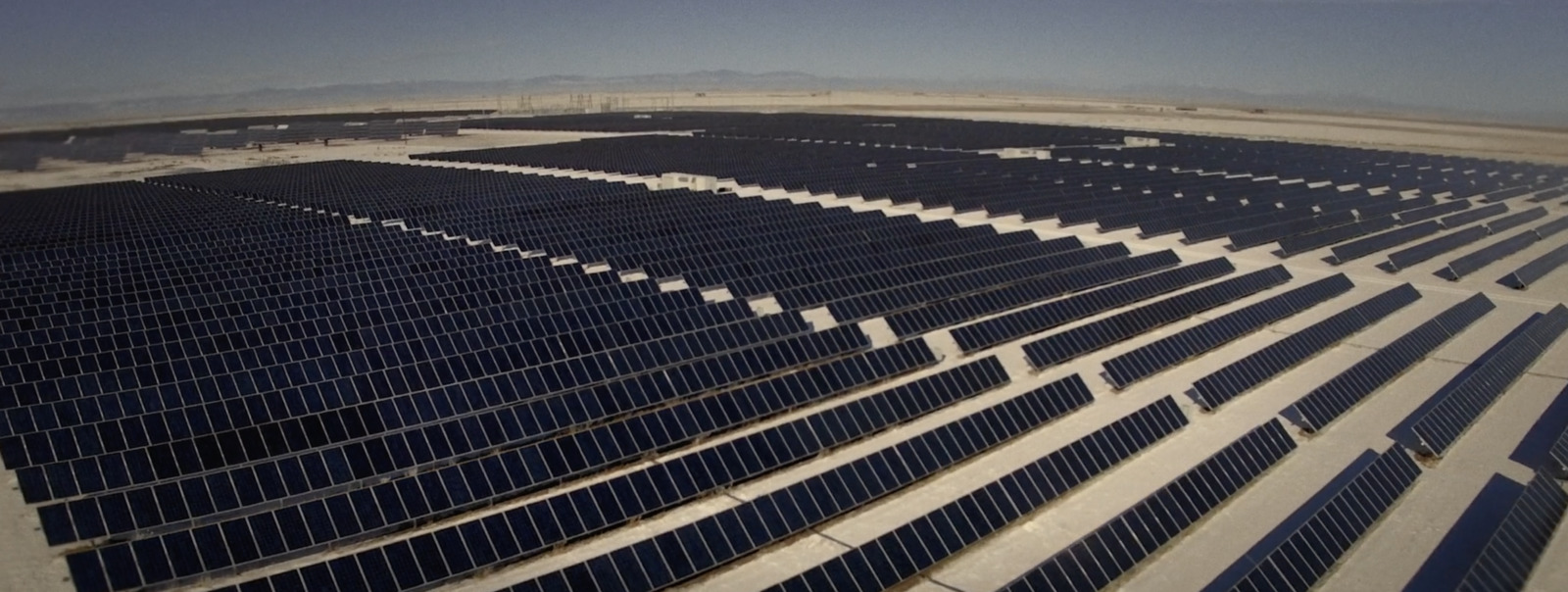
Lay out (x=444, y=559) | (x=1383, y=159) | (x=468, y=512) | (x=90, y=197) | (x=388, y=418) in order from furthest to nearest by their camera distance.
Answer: (x=1383, y=159)
(x=90, y=197)
(x=388, y=418)
(x=468, y=512)
(x=444, y=559)

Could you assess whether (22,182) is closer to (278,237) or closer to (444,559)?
(278,237)

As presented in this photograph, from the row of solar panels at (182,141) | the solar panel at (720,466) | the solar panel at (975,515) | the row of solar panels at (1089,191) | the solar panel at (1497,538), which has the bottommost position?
the solar panel at (1497,538)

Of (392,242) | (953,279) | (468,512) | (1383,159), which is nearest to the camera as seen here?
(468,512)

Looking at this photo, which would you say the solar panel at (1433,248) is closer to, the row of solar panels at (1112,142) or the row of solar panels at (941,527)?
the row of solar panels at (1112,142)

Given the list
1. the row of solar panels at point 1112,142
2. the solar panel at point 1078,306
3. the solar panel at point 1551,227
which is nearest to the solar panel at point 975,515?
the solar panel at point 1078,306

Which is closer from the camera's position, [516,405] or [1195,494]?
[1195,494]

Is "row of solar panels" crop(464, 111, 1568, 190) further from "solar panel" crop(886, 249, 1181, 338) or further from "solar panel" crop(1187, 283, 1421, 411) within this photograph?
"solar panel" crop(1187, 283, 1421, 411)

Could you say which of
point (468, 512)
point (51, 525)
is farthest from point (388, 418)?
point (51, 525)
